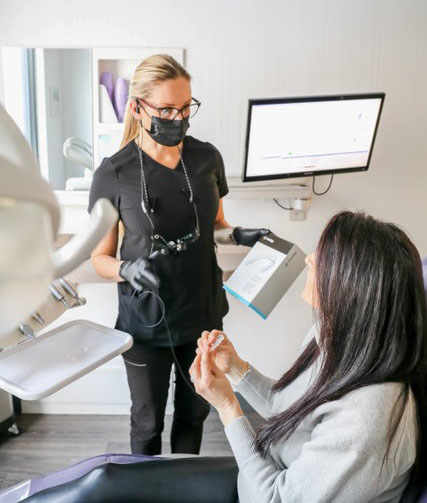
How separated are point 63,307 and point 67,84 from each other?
3.42 ft

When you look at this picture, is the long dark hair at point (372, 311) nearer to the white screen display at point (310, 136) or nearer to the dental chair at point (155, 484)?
the dental chair at point (155, 484)

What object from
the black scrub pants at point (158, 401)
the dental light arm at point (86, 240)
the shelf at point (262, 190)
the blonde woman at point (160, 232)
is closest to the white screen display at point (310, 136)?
the shelf at point (262, 190)

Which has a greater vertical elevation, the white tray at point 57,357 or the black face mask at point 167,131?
the black face mask at point 167,131

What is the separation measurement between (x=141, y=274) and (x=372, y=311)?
0.68m

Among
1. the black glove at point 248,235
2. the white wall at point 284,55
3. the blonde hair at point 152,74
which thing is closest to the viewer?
the blonde hair at point 152,74

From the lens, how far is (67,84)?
6.62 feet

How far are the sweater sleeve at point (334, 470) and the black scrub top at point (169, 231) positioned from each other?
2.06 feet

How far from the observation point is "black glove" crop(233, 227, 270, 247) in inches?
69.4

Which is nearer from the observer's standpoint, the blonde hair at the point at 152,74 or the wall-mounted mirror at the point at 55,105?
the blonde hair at the point at 152,74

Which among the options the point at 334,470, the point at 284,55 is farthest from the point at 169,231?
the point at 284,55

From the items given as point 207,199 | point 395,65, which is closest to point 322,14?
point 395,65

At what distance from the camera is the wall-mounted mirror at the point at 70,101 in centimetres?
199

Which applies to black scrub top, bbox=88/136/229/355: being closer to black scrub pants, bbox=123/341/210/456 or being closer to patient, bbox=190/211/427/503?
black scrub pants, bbox=123/341/210/456

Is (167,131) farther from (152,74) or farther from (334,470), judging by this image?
(334,470)
